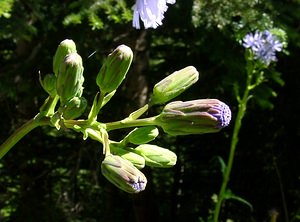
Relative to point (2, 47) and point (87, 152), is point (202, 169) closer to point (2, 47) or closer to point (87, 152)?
point (87, 152)

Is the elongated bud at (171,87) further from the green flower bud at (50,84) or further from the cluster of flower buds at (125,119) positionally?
the green flower bud at (50,84)

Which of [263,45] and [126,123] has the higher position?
[126,123]

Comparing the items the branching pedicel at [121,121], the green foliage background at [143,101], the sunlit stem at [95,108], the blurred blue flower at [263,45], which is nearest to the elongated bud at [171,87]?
the branching pedicel at [121,121]

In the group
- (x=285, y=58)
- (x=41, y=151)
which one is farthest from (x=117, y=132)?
(x=285, y=58)

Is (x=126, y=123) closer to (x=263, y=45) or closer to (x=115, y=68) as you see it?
(x=115, y=68)

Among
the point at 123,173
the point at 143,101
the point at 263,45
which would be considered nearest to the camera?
the point at 123,173

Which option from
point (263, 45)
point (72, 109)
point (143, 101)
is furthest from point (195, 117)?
point (143, 101)
